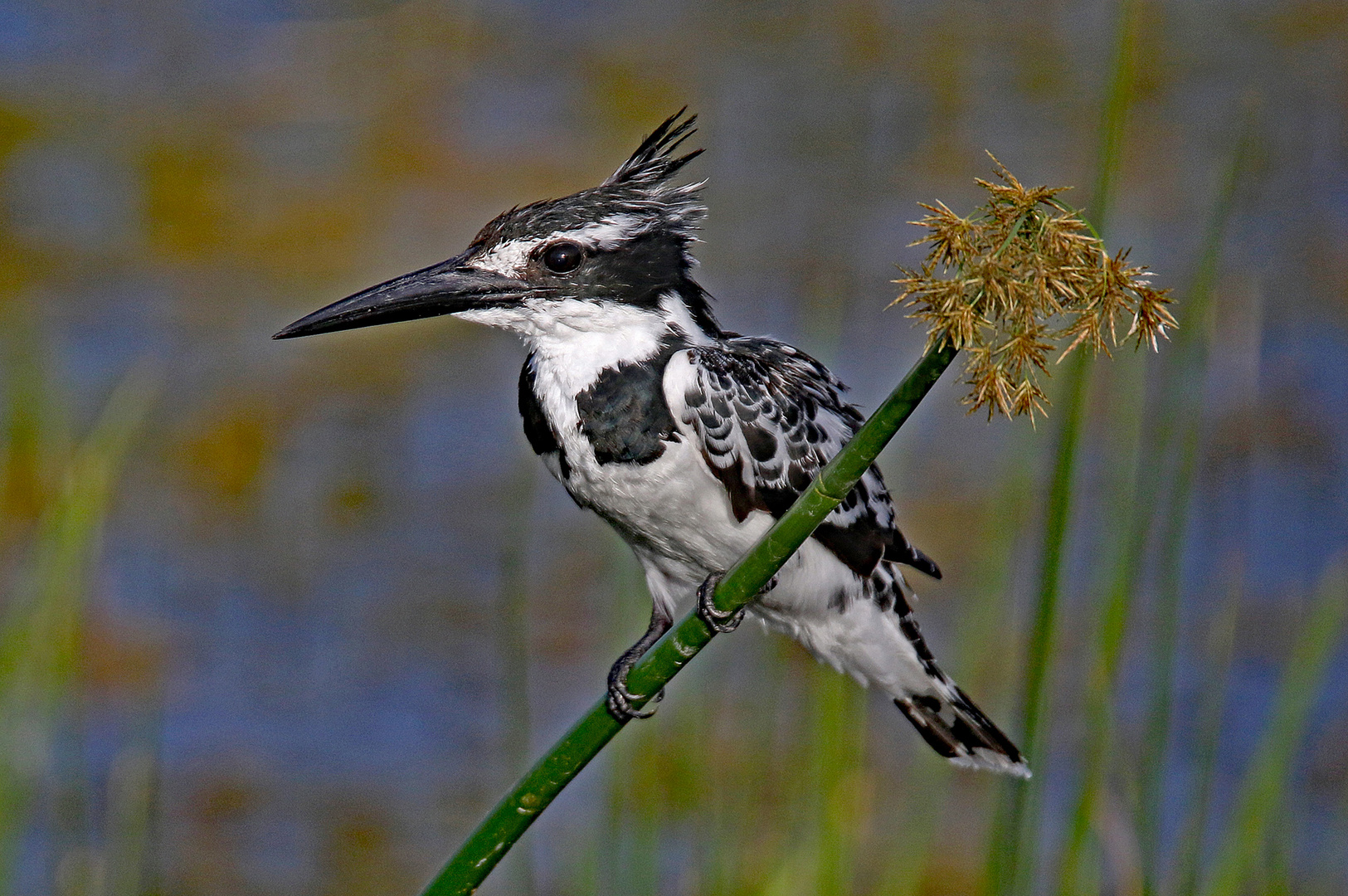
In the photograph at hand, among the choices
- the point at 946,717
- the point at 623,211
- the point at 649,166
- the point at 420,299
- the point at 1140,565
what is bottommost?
the point at 946,717

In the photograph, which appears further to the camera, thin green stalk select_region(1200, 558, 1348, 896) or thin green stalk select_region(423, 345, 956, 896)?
thin green stalk select_region(1200, 558, 1348, 896)

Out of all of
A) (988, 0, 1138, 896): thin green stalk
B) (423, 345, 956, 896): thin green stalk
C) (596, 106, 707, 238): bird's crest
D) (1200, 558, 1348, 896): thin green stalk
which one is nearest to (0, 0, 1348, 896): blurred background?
(1200, 558, 1348, 896): thin green stalk

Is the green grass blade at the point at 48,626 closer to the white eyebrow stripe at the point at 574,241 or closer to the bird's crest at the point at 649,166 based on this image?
the white eyebrow stripe at the point at 574,241

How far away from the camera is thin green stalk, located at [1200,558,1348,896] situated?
215 cm

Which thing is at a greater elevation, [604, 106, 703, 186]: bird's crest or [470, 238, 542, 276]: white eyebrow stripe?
[604, 106, 703, 186]: bird's crest

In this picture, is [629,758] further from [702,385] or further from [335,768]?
[335,768]

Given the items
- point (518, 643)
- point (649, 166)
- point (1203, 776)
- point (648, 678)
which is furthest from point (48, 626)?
point (1203, 776)

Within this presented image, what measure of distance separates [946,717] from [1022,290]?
172 cm

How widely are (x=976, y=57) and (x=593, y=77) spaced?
231 cm

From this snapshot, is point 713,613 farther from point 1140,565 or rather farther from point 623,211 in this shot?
point 623,211

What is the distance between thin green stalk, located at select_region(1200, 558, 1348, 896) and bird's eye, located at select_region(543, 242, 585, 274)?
1342mm

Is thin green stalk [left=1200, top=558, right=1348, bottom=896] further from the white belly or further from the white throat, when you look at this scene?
the white throat

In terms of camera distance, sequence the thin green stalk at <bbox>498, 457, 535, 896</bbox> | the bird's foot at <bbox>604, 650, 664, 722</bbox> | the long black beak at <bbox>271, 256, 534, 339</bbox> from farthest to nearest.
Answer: the thin green stalk at <bbox>498, 457, 535, 896</bbox>, the long black beak at <bbox>271, 256, 534, 339</bbox>, the bird's foot at <bbox>604, 650, 664, 722</bbox>

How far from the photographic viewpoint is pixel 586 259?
2.34 m
